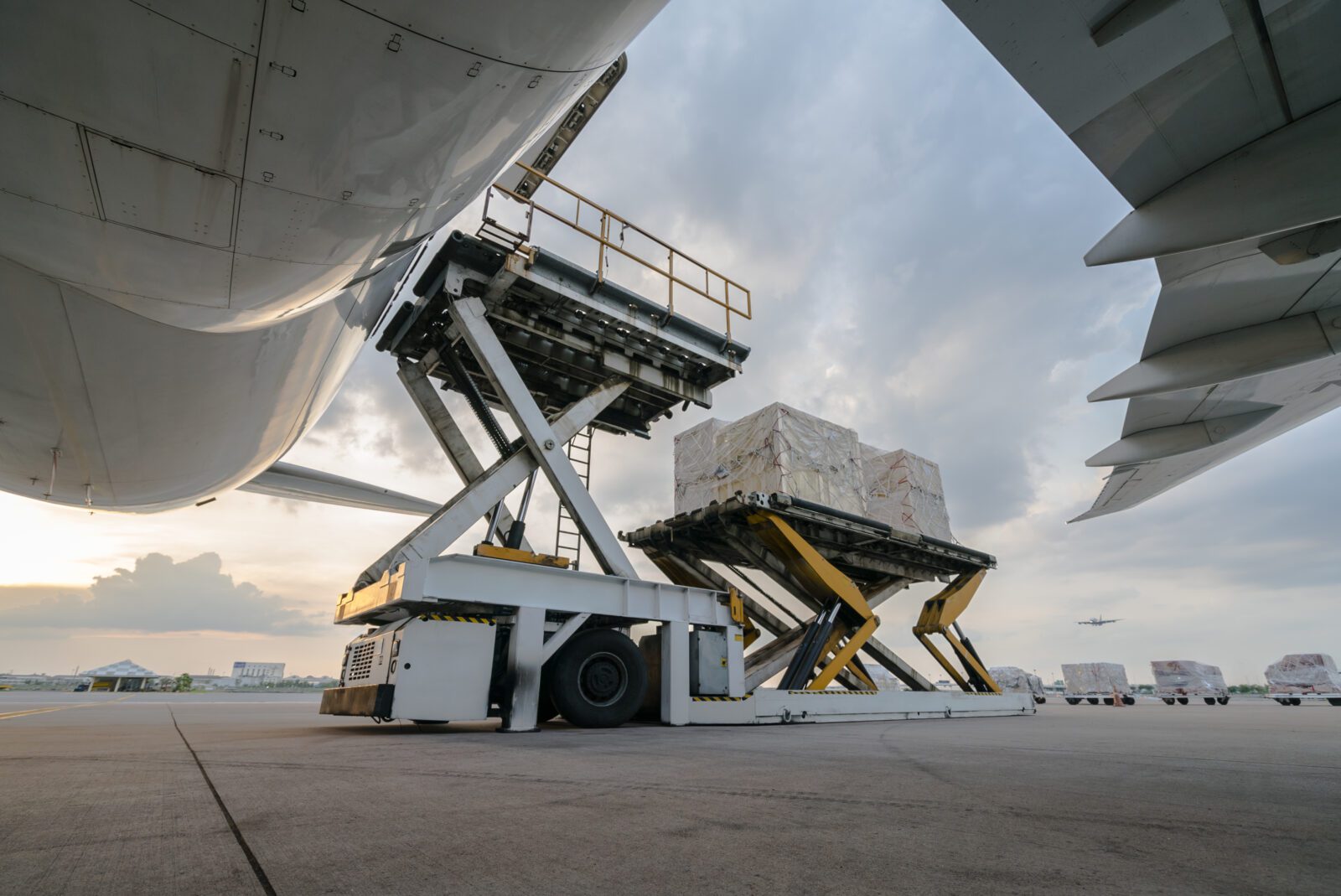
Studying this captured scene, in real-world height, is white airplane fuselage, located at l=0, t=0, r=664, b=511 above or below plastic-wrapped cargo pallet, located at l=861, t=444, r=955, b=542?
below

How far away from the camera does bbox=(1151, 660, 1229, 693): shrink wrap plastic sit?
85.6 ft

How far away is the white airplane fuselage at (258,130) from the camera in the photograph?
1.67 m

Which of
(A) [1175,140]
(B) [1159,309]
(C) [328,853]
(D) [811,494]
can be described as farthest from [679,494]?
(C) [328,853]

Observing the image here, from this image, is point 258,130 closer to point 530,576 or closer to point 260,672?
point 530,576

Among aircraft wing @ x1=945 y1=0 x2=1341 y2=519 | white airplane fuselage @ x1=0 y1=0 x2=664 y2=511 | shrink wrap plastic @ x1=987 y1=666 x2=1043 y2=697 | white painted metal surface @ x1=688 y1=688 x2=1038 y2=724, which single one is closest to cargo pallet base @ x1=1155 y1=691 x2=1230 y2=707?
shrink wrap plastic @ x1=987 y1=666 x2=1043 y2=697

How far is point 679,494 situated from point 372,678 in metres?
7.04

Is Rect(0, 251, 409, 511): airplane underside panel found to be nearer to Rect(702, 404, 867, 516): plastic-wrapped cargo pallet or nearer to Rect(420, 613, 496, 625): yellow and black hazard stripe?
Rect(420, 613, 496, 625): yellow and black hazard stripe

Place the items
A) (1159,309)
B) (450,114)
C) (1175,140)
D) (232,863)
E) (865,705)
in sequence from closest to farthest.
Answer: (232,863), (450,114), (1175,140), (1159,309), (865,705)

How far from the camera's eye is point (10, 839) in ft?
6.03

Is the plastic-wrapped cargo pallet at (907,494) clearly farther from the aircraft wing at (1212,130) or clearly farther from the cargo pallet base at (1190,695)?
the cargo pallet base at (1190,695)

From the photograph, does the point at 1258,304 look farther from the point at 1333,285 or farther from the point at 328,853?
the point at 328,853

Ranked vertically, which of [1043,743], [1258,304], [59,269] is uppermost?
[1258,304]

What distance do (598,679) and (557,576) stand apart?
1.42 meters

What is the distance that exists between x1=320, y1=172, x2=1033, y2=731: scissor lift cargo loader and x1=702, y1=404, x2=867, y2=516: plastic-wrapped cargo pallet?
0.62 m
